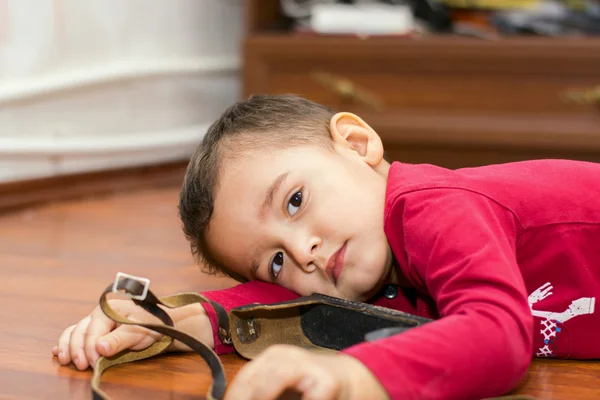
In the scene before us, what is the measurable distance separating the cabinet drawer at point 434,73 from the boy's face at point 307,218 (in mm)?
1187

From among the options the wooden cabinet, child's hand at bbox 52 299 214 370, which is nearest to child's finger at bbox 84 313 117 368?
child's hand at bbox 52 299 214 370

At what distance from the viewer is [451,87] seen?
2.06 meters

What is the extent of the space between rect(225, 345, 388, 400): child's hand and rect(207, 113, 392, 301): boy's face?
228mm

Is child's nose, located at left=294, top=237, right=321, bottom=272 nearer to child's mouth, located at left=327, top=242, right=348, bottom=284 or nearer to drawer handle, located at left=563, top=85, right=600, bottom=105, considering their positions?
child's mouth, located at left=327, top=242, right=348, bottom=284

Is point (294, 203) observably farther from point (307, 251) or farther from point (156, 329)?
point (156, 329)

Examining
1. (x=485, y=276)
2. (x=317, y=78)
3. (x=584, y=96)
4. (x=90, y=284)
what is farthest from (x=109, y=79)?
(x=485, y=276)

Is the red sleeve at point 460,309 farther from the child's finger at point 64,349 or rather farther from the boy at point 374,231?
the child's finger at point 64,349

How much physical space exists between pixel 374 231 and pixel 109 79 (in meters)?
1.31

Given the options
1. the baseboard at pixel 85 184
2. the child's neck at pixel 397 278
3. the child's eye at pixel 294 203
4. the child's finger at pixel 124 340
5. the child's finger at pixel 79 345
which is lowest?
the baseboard at pixel 85 184

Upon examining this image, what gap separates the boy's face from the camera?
0.88 metres

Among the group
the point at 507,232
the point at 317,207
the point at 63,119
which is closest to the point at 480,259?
the point at 507,232

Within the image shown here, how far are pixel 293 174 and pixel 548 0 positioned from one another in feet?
5.13

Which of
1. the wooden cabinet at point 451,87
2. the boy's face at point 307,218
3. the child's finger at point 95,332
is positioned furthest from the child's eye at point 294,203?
the wooden cabinet at point 451,87

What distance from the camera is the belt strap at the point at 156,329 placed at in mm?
772
